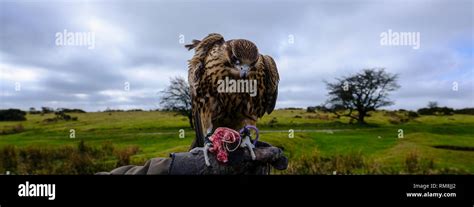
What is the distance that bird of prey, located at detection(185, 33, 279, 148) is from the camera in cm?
259

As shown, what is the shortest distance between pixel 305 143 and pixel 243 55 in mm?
2078

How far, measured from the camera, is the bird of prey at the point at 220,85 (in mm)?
2588

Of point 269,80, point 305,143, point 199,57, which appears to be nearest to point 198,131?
point 199,57

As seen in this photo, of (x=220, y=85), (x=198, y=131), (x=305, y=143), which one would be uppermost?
(x=220, y=85)

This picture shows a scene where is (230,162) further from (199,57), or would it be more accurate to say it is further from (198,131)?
(199,57)

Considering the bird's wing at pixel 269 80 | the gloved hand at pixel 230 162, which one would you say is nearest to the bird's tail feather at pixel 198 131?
the gloved hand at pixel 230 162

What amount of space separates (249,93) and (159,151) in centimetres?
213

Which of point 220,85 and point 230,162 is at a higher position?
point 220,85

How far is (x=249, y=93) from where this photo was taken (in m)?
2.68

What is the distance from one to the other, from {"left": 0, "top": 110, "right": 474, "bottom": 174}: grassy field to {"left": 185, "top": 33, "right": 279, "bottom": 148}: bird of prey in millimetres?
1225

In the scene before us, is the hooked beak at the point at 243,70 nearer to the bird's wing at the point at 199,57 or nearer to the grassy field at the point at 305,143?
the bird's wing at the point at 199,57

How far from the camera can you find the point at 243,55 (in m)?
2.44

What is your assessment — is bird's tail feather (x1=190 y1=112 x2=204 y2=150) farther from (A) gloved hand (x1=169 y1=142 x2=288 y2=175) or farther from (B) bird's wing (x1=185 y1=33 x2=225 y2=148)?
(A) gloved hand (x1=169 y1=142 x2=288 y2=175)
